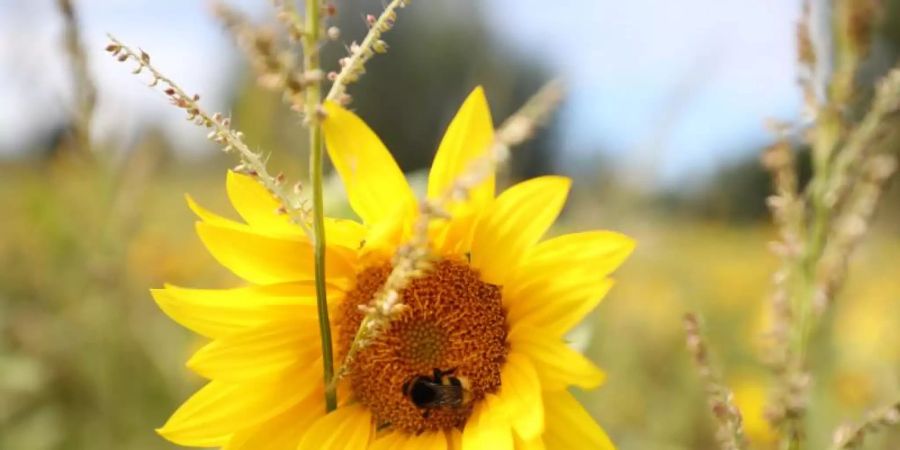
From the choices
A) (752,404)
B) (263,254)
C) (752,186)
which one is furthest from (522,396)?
(752,186)

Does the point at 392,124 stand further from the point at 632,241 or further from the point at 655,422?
the point at 632,241

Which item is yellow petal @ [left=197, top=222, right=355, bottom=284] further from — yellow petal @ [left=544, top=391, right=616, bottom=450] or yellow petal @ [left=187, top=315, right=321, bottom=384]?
yellow petal @ [left=544, top=391, right=616, bottom=450]

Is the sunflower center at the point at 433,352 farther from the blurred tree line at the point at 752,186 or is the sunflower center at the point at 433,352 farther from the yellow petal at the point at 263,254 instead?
the blurred tree line at the point at 752,186

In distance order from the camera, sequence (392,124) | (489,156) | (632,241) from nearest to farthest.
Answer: (489,156)
(632,241)
(392,124)

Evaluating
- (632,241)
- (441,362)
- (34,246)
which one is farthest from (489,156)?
(34,246)

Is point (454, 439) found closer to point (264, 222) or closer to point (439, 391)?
point (439, 391)

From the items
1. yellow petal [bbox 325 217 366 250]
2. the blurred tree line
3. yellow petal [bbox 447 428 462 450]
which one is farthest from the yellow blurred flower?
yellow petal [bbox 325 217 366 250]

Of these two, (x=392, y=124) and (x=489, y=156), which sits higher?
(x=489, y=156)
